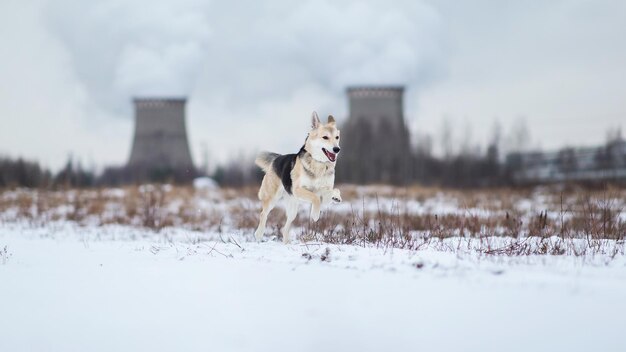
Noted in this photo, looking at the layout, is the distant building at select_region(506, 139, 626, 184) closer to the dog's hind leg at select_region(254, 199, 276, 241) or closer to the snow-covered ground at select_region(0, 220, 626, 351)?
the dog's hind leg at select_region(254, 199, 276, 241)

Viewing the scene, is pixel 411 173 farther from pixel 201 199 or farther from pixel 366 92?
pixel 201 199

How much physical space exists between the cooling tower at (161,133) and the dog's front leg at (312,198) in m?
26.6

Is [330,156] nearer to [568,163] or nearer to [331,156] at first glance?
[331,156]

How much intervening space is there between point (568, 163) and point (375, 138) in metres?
9.90

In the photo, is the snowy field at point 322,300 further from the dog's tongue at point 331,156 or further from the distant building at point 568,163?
the distant building at point 568,163

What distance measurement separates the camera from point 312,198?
5.17 metres

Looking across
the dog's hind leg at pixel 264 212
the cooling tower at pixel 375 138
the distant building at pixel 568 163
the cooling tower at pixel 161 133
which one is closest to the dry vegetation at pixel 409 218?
the dog's hind leg at pixel 264 212

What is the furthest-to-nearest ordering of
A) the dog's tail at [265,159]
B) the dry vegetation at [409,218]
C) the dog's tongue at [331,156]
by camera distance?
the dog's tail at [265,159] < the dry vegetation at [409,218] < the dog's tongue at [331,156]

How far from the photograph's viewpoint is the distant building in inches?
1129

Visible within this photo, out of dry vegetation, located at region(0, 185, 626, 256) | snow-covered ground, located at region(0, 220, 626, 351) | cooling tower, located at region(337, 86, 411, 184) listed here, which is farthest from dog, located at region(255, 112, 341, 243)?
cooling tower, located at region(337, 86, 411, 184)

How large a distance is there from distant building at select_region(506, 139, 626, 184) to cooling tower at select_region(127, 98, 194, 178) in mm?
17172

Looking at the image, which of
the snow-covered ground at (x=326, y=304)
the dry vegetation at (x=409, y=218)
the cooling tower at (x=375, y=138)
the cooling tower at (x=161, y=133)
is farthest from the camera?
the cooling tower at (x=161, y=133)

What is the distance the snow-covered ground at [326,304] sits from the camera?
3133 mm

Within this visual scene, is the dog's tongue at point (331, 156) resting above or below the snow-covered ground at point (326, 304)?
above
